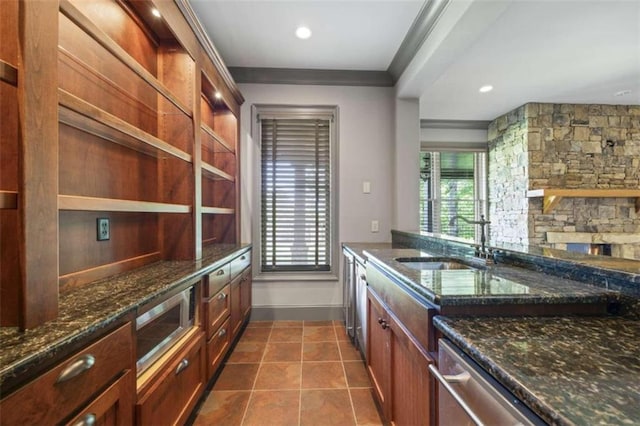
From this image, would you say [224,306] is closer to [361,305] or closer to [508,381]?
[361,305]

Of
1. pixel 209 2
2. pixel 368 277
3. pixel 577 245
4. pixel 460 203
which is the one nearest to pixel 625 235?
pixel 577 245

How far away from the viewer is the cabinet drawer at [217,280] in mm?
1788

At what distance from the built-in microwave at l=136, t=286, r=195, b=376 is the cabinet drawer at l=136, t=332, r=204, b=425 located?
8 centimetres

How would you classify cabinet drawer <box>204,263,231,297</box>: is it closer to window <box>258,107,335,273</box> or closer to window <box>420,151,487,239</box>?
window <box>258,107,335,273</box>

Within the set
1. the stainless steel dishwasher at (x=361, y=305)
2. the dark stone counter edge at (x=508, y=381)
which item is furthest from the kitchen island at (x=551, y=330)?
the stainless steel dishwasher at (x=361, y=305)

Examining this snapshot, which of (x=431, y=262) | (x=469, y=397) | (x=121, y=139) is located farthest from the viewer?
(x=431, y=262)

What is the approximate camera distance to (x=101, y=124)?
4.17ft

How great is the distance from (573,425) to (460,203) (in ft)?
16.5

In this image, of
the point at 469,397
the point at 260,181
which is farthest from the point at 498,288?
the point at 260,181

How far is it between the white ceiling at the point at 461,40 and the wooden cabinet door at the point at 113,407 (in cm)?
250

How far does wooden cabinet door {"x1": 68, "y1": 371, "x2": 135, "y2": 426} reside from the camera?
81 cm

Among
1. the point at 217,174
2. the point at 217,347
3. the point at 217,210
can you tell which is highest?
the point at 217,174

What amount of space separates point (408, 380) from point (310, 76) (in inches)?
118

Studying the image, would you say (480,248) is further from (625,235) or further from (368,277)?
(625,235)
